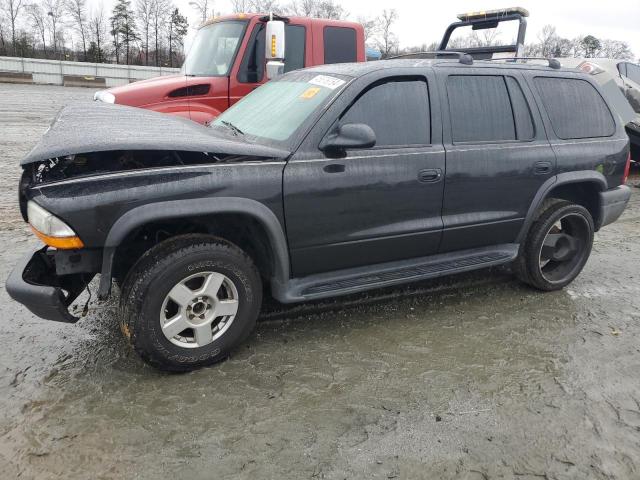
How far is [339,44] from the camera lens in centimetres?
726

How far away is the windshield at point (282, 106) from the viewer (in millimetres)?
3328

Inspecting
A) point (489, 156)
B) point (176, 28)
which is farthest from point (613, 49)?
point (489, 156)

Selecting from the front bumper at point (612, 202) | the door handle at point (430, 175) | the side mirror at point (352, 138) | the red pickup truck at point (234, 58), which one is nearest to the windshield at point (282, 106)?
the side mirror at point (352, 138)

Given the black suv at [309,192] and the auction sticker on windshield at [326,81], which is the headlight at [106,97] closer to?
the black suv at [309,192]

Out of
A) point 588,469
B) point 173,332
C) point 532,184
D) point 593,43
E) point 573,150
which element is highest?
point 593,43

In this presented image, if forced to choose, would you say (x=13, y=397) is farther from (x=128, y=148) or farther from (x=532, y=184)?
(x=532, y=184)

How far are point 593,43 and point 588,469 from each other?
73891mm

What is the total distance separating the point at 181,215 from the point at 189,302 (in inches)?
20.6

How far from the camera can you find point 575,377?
10.2ft

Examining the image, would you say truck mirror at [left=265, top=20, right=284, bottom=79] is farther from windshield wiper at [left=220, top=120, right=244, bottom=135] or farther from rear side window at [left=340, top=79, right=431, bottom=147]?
rear side window at [left=340, top=79, right=431, bottom=147]

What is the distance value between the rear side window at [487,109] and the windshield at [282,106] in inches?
35.0

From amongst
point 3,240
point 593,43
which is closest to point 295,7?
point 593,43

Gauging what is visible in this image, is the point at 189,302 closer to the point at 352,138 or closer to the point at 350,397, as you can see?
the point at 350,397

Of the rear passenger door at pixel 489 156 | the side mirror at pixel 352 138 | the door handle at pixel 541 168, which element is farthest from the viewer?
the door handle at pixel 541 168
